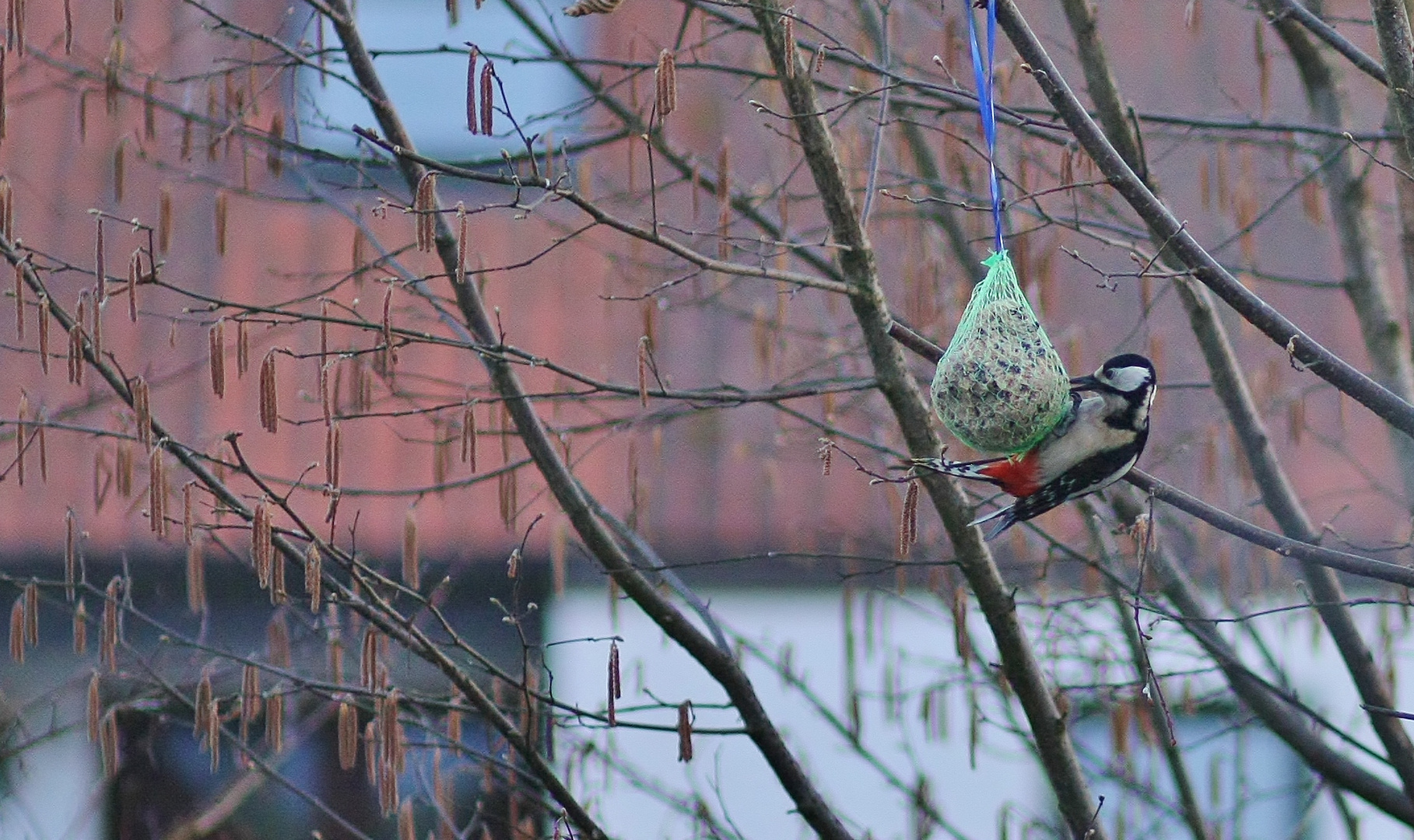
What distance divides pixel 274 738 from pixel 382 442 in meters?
2.72

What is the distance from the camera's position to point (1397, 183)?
3.70m

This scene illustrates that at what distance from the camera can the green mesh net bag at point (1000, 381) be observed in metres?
2.45

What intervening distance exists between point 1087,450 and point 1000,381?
0.22 meters

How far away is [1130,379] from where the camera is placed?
8.49ft

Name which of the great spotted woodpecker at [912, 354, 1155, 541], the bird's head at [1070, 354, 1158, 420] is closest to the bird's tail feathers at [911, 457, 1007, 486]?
the great spotted woodpecker at [912, 354, 1155, 541]

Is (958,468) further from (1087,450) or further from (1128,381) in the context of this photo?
(1128,381)

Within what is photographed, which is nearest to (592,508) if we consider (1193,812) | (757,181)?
(1193,812)

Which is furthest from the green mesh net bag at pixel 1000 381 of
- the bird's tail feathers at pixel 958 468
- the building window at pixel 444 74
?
→ the building window at pixel 444 74

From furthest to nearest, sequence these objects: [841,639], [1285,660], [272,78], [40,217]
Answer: [40,217] < [841,639] < [1285,660] < [272,78]

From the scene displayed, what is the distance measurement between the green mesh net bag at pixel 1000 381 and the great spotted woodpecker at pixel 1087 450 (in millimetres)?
51

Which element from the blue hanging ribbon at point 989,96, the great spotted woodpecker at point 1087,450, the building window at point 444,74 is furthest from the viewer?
the building window at point 444,74

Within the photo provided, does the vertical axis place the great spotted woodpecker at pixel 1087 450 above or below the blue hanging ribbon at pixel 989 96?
below

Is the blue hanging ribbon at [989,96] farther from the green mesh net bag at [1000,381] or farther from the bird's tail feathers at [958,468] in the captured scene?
the bird's tail feathers at [958,468]

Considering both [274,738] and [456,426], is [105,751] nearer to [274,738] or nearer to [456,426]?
[274,738]
